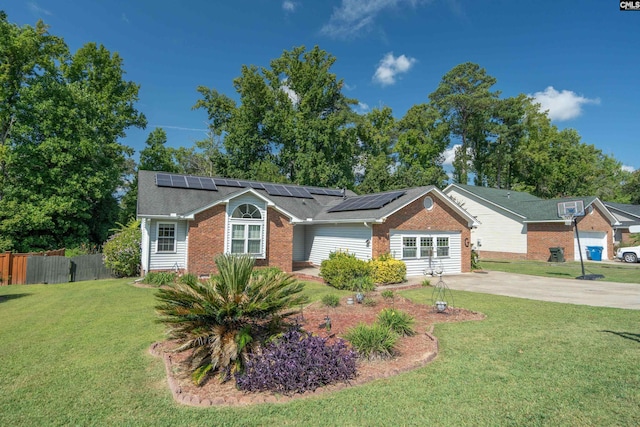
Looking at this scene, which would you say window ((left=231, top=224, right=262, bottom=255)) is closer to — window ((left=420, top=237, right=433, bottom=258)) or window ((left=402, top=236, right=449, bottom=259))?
window ((left=402, top=236, right=449, bottom=259))

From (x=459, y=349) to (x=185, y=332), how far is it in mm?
4906

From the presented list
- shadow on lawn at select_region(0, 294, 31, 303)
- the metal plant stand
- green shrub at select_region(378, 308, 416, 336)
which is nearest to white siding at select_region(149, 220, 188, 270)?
shadow on lawn at select_region(0, 294, 31, 303)

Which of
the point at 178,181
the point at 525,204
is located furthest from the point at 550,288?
the point at 178,181

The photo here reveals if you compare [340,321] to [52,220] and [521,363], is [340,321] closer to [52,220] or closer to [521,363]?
[521,363]

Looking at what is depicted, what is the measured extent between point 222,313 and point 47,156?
23921 millimetres

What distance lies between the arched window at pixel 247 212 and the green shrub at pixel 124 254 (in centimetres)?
508

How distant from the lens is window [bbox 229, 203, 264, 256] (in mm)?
17031

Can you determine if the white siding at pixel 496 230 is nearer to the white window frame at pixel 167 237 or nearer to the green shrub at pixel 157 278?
the white window frame at pixel 167 237

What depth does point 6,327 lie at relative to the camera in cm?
834

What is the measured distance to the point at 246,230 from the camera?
17312 millimetres

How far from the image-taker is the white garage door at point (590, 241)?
26972 mm

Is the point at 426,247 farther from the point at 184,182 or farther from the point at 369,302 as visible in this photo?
the point at 184,182

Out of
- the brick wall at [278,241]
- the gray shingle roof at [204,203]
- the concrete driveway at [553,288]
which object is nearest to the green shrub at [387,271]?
the concrete driveway at [553,288]

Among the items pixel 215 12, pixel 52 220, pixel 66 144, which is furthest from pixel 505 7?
pixel 52 220
